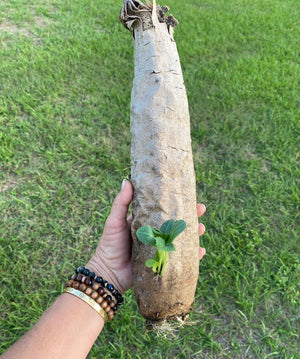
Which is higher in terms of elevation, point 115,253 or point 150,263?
point 150,263

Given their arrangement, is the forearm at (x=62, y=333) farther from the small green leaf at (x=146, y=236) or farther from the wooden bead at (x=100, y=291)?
the small green leaf at (x=146, y=236)

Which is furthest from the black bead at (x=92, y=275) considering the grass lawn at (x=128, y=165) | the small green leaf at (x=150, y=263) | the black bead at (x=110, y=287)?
the grass lawn at (x=128, y=165)

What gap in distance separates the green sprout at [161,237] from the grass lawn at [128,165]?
93 cm

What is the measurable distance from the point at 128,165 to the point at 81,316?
1.95m

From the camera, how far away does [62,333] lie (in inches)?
63.9

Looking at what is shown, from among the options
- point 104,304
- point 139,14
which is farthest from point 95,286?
point 139,14

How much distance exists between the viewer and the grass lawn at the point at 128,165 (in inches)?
97.2

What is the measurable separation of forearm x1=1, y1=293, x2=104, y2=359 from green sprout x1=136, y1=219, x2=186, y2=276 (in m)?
0.51

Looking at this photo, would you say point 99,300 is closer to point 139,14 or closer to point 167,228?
point 167,228

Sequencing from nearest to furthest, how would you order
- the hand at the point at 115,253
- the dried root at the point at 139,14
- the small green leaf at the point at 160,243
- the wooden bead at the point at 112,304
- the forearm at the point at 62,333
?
the small green leaf at the point at 160,243
the forearm at the point at 62,333
the wooden bead at the point at 112,304
the hand at the point at 115,253
the dried root at the point at 139,14

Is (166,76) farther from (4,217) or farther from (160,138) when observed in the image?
(4,217)

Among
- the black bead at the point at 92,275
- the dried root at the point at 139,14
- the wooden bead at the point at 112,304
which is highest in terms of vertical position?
the dried root at the point at 139,14

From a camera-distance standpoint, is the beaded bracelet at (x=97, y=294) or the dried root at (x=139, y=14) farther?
the dried root at (x=139, y=14)

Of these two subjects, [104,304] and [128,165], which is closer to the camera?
[104,304]
